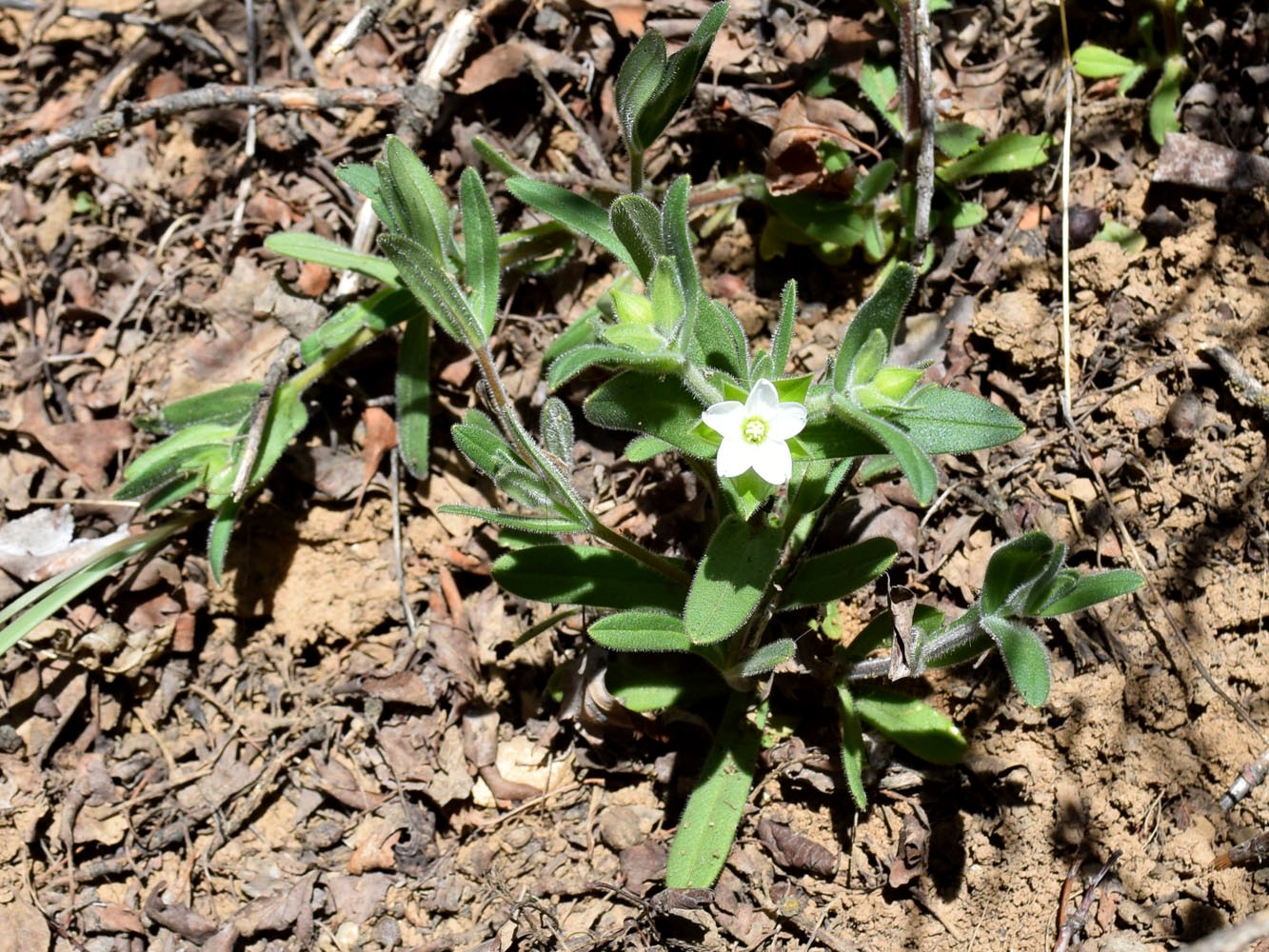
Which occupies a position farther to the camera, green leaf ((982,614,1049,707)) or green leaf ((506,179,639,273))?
green leaf ((506,179,639,273))

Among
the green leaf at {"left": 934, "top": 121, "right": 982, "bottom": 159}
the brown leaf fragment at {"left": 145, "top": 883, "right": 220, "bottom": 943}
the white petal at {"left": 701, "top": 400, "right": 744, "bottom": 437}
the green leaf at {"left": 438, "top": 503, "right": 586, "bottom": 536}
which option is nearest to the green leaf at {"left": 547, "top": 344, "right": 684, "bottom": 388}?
the white petal at {"left": 701, "top": 400, "right": 744, "bottom": 437}

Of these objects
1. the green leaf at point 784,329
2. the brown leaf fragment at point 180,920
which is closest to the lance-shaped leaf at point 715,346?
the green leaf at point 784,329

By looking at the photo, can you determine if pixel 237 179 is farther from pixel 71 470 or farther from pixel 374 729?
pixel 374 729

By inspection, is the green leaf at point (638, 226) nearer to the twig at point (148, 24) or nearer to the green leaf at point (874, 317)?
the green leaf at point (874, 317)

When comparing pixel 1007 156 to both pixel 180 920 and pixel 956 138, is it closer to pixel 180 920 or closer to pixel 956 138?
pixel 956 138

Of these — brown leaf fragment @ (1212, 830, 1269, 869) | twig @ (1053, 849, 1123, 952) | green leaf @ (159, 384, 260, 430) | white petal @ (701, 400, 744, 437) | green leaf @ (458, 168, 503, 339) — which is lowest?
twig @ (1053, 849, 1123, 952)

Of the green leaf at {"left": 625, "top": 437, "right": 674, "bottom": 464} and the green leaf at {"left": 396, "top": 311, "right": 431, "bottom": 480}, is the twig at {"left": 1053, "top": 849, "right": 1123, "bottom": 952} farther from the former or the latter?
the green leaf at {"left": 396, "top": 311, "right": 431, "bottom": 480}
